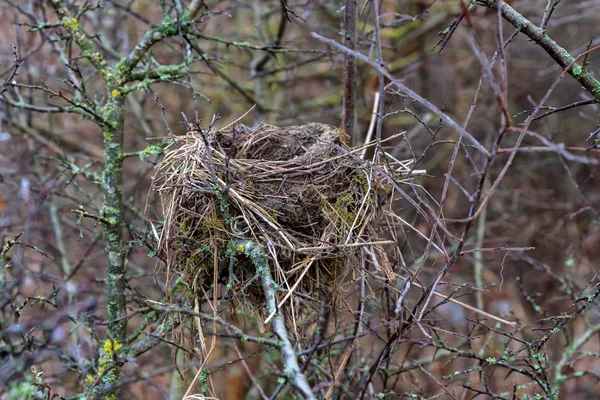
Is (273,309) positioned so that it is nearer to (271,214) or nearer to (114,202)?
(271,214)

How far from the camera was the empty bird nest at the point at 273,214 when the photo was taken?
8.82 feet

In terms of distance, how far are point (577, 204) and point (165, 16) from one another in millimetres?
6497

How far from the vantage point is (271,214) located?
285cm

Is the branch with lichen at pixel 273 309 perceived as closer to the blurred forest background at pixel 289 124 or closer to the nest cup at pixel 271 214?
the nest cup at pixel 271 214

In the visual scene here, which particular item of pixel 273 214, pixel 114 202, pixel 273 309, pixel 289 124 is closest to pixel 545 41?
pixel 273 214

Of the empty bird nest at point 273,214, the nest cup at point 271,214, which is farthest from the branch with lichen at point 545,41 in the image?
the nest cup at point 271,214

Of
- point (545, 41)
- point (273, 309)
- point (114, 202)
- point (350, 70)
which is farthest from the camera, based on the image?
point (350, 70)

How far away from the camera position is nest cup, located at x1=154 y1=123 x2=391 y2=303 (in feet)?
8.83

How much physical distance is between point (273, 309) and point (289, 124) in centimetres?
454

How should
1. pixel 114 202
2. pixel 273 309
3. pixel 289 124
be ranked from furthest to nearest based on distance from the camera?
pixel 289 124 < pixel 114 202 < pixel 273 309

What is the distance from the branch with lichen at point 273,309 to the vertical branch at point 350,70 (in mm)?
1600

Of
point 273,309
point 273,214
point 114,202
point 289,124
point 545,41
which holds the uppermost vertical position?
point 289,124

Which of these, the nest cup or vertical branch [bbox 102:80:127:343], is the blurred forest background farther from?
the nest cup

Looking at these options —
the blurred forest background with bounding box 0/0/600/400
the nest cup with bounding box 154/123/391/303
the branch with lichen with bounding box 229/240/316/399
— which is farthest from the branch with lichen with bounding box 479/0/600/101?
the branch with lichen with bounding box 229/240/316/399
